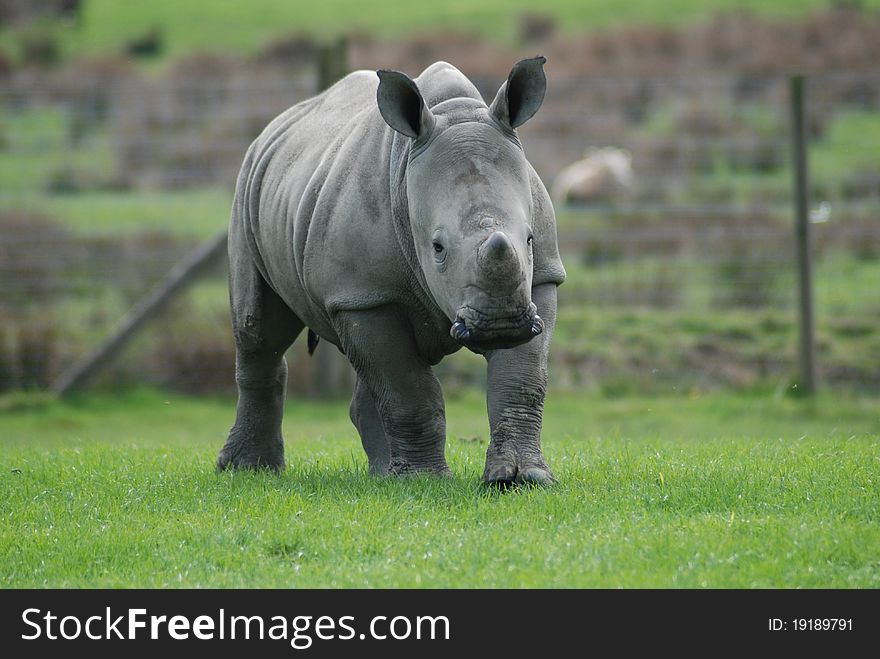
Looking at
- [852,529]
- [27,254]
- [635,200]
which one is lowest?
[852,529]

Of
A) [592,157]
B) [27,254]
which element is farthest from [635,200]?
[27,254]

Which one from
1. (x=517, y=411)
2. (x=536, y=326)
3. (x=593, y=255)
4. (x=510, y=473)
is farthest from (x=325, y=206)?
(x=593, y=255)

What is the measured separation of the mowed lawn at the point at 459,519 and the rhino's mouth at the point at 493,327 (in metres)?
0.71

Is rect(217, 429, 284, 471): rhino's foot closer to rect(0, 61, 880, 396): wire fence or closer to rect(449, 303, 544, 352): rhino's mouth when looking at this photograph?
rect(449, 303, 544, 352): rhino's mouth

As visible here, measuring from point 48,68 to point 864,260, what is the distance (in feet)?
76.6

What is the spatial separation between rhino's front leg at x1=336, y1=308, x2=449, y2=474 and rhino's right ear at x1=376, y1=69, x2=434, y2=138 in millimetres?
899

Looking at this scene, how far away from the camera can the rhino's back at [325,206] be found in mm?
7211

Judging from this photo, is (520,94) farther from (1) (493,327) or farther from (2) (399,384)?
(2) (399,384)

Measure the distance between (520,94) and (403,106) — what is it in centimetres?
54

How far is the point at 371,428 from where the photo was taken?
325 inches
